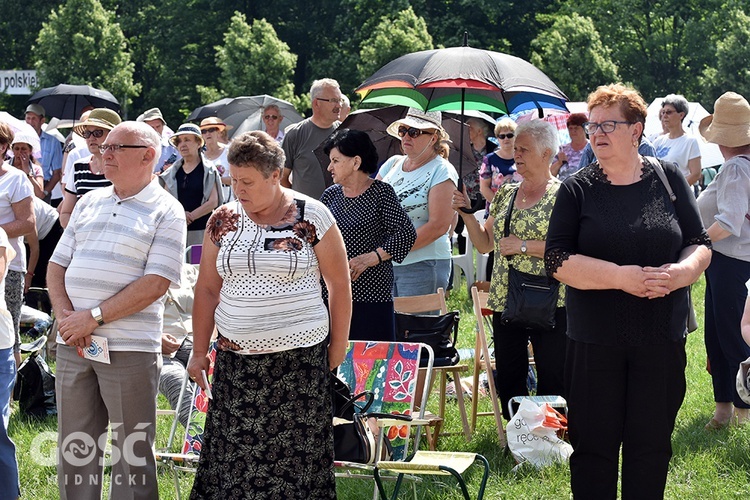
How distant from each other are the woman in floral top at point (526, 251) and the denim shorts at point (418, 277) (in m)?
0.59

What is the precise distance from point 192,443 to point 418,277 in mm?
2019

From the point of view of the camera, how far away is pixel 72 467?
4852 millimetres

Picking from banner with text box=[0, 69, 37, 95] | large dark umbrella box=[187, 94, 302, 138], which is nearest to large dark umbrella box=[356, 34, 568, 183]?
large dark umbrella box=[187, 94, 302, 138]

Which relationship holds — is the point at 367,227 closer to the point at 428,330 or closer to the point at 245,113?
the point at 428,330

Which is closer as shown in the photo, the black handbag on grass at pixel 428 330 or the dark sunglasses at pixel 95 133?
the black handbag on grass at pixel 428 330

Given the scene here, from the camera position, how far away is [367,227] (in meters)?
5.84

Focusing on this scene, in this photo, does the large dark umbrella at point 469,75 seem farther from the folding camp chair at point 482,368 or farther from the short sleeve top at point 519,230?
the folding camp chair at point 482,368

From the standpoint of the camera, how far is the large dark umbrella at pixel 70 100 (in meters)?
15.8

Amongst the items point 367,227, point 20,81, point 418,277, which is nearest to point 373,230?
point 367,227

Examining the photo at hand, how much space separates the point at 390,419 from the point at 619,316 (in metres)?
1.16

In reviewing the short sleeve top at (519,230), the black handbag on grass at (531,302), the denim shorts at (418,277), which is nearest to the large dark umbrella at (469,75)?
the short sleeve top at (519,230)

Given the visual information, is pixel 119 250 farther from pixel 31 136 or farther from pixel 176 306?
pixel 31 136

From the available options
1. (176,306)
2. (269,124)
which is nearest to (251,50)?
(269,124)

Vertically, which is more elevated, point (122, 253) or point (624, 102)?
point (624, 102)
